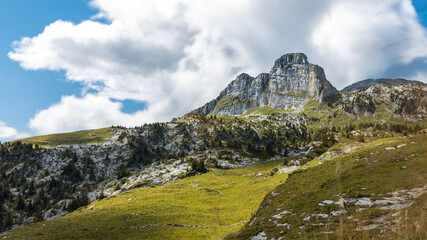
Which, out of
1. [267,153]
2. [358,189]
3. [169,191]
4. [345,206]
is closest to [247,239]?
[345,206]

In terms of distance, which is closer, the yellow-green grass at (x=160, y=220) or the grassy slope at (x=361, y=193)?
the grassy slope at (x=361, y=193)

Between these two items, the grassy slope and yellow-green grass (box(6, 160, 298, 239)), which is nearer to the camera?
the grassy slope

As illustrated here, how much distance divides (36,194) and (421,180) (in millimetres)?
208781

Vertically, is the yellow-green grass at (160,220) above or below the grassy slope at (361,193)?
below

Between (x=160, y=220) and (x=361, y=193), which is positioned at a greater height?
(x=361, y=193)

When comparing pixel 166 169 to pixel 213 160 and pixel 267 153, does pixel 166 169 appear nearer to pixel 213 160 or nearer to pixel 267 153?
Result: pixel 213 160

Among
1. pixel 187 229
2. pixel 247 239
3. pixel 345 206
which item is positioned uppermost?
pixel 345 206

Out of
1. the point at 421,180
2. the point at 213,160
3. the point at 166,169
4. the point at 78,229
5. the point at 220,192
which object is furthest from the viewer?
the point at 213,160

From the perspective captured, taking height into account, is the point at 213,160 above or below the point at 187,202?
above

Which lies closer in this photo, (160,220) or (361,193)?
(361,193)

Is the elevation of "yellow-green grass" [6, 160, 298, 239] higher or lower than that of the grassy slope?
lower

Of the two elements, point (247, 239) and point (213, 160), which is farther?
point (213, 160)

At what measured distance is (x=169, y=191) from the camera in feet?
267

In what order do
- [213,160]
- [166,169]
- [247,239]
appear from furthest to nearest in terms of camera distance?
[213,160] < [166,169] < [247,239]
